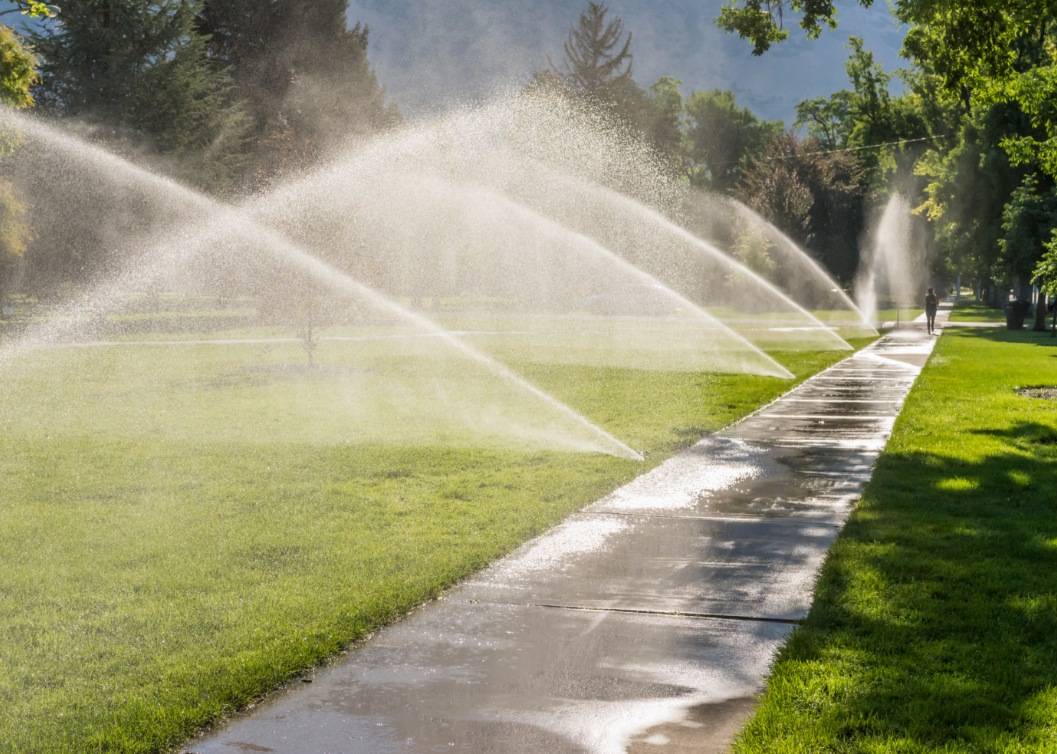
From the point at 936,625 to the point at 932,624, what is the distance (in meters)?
0.02

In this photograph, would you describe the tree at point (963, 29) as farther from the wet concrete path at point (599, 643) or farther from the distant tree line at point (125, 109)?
the distant tree line at point (125, 109)

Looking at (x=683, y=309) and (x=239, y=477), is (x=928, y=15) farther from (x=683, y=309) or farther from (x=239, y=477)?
(x=683, y=309)

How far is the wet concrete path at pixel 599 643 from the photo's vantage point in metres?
3.55

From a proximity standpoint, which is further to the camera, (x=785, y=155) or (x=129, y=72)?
(x=785, y=155)

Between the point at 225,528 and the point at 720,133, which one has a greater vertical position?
the point at 720,133

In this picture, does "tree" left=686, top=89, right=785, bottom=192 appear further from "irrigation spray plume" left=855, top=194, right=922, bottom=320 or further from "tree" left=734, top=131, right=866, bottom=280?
"tree" left=734, top=131, right=866, bottom=280

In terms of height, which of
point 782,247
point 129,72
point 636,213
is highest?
point 129,72

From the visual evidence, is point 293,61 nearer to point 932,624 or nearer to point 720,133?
point 932,624

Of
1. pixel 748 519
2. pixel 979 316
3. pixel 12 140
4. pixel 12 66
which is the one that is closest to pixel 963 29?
pixel 748 519

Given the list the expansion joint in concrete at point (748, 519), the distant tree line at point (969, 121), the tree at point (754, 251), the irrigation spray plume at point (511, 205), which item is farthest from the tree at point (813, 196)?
the expansion joint in concrete at point (748, 519)

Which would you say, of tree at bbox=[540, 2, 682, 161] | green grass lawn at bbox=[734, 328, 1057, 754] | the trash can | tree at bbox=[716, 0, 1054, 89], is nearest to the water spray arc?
the trash can

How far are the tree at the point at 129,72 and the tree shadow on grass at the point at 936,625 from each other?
34001mm

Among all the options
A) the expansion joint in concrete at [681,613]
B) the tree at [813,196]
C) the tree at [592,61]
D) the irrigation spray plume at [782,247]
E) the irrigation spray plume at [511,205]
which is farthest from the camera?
the tree at [592,61]

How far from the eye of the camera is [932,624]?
185 inches
